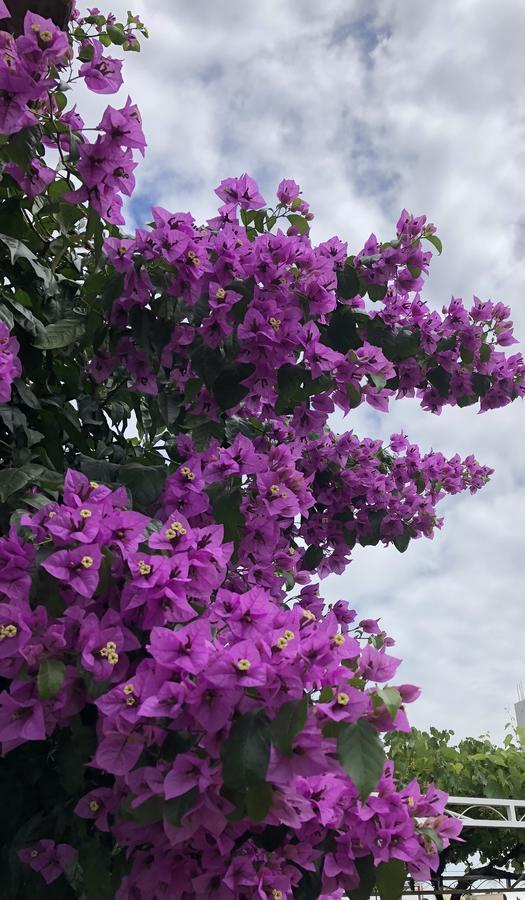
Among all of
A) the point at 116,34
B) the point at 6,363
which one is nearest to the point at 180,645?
the point at 6,363

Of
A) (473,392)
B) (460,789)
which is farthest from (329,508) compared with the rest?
(460,789)

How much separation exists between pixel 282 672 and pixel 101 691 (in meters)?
0.33

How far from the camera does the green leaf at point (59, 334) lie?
1926 mm

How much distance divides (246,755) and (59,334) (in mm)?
1223

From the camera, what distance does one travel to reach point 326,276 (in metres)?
2.03

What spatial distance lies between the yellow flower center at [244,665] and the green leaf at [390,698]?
220 mm

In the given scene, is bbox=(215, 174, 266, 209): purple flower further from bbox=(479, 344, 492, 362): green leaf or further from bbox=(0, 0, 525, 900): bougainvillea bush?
bbox=(479, 344, 492, 362): green leaf

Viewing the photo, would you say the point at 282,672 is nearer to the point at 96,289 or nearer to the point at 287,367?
the point at 287,367

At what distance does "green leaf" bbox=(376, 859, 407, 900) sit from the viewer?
1.35 meters

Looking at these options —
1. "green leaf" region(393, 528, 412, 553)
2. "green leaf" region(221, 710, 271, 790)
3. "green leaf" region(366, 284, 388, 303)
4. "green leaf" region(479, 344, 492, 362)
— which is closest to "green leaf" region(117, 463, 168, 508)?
"green leaf" region(221, 710, 271, 790)

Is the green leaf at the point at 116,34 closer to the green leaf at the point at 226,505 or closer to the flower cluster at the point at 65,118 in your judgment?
the flower cluster at the point at 65,118

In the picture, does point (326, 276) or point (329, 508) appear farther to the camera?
point (329, 508)

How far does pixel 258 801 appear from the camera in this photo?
1.11 metres

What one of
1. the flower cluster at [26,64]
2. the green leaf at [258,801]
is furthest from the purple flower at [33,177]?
the green leaf at [258,801]
